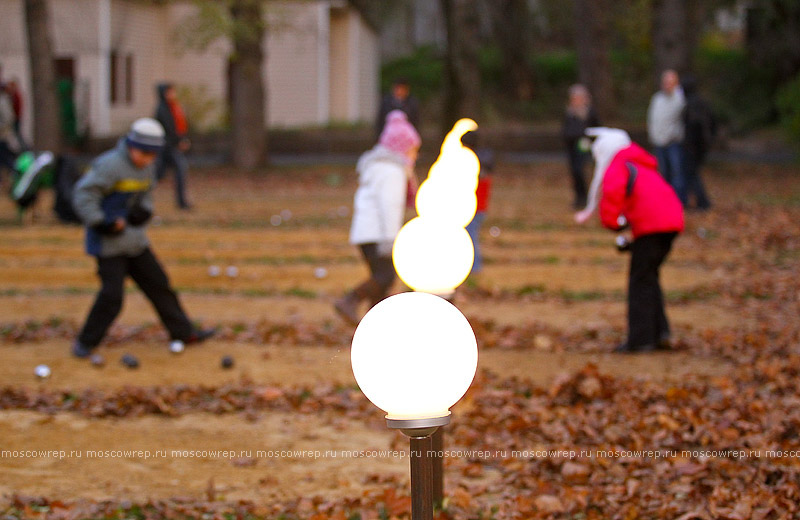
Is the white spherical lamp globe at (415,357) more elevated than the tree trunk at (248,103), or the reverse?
the white spherical lamp globe at (415,357)

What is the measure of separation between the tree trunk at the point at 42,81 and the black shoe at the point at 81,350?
47.4ft

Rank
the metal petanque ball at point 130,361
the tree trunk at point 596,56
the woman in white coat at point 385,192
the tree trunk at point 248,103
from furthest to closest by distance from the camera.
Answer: the tree trunk at point 596,56
the tree trunk at point 248,103
the woman in white coat at point 385,192
the metal petanque ball at point 130,361

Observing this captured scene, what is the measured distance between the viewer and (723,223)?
50.2ft

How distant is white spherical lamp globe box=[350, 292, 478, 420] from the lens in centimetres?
318

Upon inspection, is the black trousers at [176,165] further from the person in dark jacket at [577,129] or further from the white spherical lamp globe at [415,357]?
the white spherical lamp globe at [415,357]

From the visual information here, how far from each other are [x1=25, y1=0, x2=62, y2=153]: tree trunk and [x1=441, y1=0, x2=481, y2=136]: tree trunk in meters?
→ 8.95

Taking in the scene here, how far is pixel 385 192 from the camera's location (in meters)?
7.91

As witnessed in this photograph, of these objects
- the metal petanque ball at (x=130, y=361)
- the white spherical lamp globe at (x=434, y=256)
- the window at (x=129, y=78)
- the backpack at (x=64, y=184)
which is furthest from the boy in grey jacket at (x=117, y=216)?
the window at (x=129, y=78)

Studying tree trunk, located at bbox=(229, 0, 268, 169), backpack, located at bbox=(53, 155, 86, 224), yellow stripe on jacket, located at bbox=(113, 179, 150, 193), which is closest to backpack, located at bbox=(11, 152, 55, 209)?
backpack, located at bbox=(53, 155, 86, 224)

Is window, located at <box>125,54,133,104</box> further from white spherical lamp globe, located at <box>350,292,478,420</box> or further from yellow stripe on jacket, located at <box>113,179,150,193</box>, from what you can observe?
white spherical lamp globe, located at <box>350,292,478,420</box>

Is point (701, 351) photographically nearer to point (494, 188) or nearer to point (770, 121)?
point (494, 188)

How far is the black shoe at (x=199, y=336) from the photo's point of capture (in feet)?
28.1

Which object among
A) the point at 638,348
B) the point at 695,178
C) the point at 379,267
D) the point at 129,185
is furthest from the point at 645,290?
the point at 695,178

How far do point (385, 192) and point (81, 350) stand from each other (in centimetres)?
275
